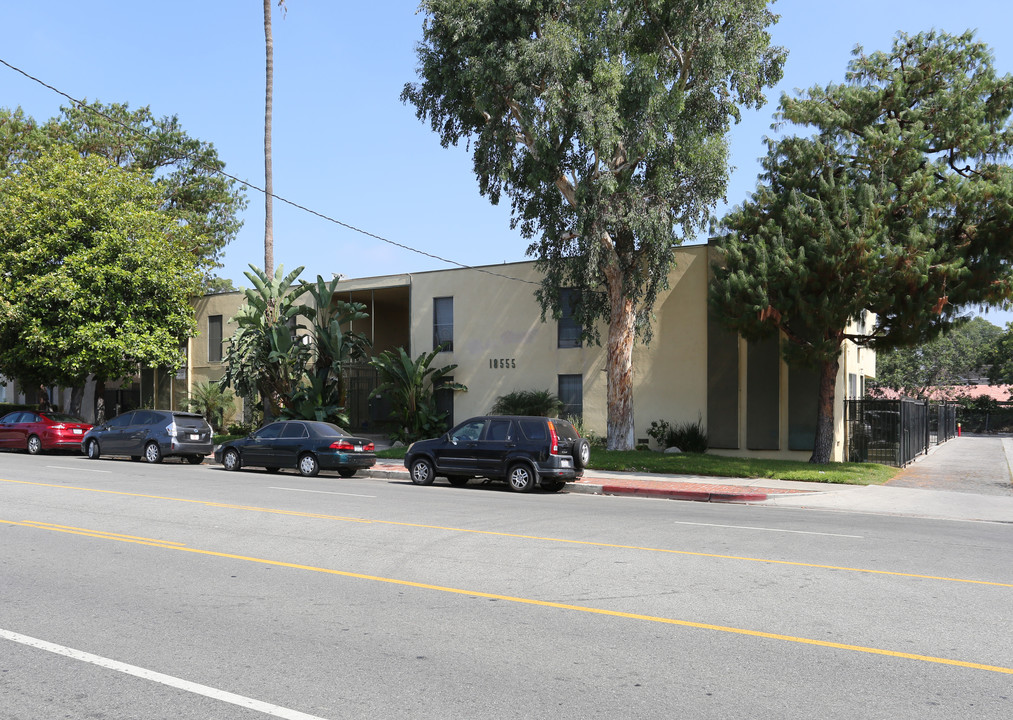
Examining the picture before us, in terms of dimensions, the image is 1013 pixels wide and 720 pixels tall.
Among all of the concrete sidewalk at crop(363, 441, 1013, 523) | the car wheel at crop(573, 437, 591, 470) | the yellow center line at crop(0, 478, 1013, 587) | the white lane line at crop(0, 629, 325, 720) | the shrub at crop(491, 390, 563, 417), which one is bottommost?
the concrete sidewalk at crop(363, 441, 1013, 523)

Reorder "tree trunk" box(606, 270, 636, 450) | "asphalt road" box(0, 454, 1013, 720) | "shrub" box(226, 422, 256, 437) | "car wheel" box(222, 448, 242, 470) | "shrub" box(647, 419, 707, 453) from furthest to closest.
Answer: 1. "shrub" box(226, 422, 256, 437)
2. "shrub" box(647, 419, 707, 453)
3. "tree trunk" box(606, 270, 636, 450)
4. "car wheel" box(222, 448, 242, 470)
5. "asphalt road" box(0, 454, 1013, 720)

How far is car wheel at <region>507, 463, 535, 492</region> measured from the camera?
18125 millimetres

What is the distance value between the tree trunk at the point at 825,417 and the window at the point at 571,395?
7544 mm

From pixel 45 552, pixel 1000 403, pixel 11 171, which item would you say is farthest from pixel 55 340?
pixel 1000 403

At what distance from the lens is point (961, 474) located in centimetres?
2383

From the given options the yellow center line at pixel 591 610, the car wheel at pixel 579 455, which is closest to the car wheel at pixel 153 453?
the car wheel at pixel 579 455

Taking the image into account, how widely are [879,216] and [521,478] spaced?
11006 millimetres

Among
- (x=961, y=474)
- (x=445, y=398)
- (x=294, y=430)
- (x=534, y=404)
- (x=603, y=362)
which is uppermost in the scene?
(x=603, y=362)

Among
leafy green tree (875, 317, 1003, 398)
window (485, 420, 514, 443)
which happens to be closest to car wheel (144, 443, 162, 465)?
window (485, 420, 514, 443)

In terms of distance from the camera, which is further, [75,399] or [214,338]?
[214,338]

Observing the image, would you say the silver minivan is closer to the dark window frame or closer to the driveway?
the dark window frame

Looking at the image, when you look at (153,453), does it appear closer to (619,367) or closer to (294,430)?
(294,430)

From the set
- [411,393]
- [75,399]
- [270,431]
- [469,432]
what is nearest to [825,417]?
[469,432]

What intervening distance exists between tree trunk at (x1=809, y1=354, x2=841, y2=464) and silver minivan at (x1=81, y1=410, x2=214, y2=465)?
Result: 17657 mm
